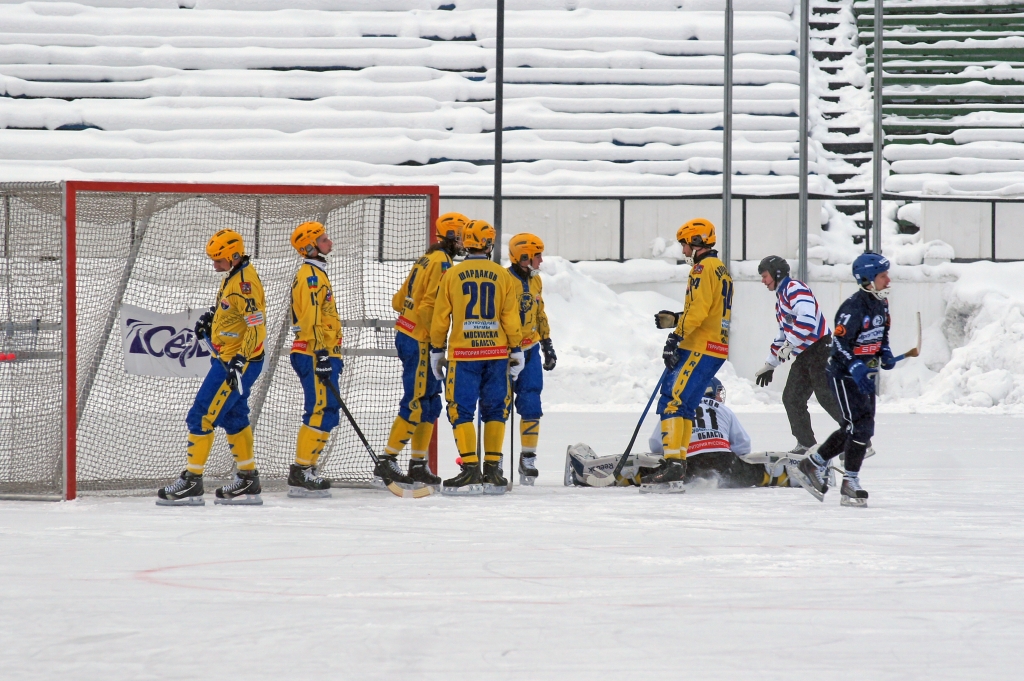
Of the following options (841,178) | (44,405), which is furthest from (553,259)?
(44,405)

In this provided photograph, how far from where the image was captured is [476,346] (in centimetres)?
641

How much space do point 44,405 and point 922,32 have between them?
21.5 metres

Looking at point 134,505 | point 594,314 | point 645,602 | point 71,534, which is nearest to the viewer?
point 645,602

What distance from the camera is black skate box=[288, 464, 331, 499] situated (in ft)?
20.9

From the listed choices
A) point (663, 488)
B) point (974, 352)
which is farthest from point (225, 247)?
point (974, 352)

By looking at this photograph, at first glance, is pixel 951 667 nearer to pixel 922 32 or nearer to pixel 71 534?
pixel 71 534

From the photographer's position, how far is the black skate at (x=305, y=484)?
636cm

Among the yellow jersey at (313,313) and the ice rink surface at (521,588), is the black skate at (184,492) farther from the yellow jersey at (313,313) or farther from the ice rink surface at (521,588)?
the yellow jersey at (313,313)

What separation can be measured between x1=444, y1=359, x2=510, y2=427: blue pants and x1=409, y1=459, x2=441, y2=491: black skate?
366 millimetres

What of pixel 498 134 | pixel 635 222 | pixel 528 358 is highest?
pixel 498 134

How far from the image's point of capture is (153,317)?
255 inches

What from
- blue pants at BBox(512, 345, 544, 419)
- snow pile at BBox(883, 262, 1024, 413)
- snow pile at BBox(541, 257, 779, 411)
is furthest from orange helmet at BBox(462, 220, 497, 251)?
snow pile at BBox(883, 262, 1024, 413)

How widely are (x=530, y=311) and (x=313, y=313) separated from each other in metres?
1.47

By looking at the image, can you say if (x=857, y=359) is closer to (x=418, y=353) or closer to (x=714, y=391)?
(x=714, y=391)
